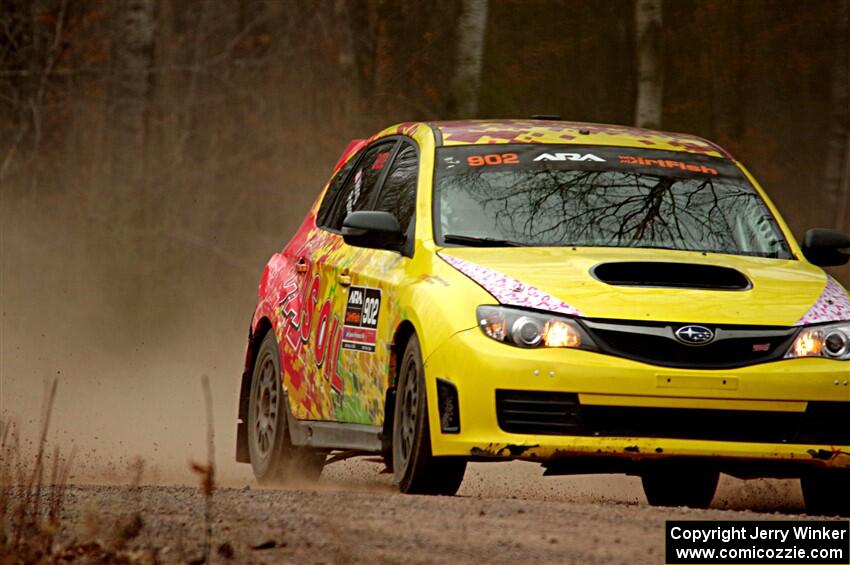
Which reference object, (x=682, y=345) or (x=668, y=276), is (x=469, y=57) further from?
(x=682, y=345)

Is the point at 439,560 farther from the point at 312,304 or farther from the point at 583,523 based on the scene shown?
the point at 312,304

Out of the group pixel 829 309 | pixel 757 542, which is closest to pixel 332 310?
pixel 829 309

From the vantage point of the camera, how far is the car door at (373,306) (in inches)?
349

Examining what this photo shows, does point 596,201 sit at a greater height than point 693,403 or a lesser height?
greater

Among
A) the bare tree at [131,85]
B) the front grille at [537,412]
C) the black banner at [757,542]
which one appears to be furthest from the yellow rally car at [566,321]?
the bare tree at [131,85]

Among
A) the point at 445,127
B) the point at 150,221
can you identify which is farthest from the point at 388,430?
the point at 150,221

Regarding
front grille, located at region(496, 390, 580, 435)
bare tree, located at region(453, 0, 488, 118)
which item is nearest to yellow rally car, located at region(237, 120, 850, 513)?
front grille, located at region(496, 390, 580, 435)

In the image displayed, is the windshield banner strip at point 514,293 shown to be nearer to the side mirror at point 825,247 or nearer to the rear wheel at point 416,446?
the rear wheel at point 416,446

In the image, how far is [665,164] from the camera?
9.61 m

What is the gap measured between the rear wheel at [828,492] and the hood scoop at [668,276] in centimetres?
87

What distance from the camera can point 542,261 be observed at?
848cm

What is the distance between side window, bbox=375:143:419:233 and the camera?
30.8 feet

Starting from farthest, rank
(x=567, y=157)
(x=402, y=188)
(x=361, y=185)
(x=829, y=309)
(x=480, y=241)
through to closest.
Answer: (x=361, y=185) < (x=402, y=188) < (x=567, y=157) < (x=480, y=241) < (x=829, y=309)

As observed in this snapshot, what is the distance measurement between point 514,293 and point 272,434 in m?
2.84
